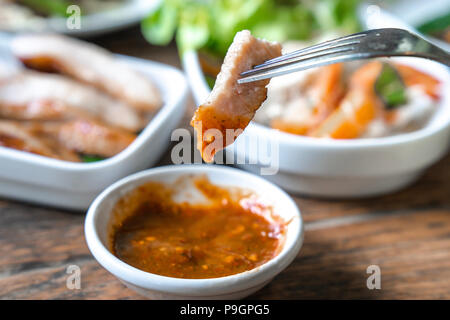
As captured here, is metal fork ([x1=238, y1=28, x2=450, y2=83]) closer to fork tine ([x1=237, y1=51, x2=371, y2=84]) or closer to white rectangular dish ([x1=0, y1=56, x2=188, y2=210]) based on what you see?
fork tine ([x1=237, y1=51, x2=371, y2=84])

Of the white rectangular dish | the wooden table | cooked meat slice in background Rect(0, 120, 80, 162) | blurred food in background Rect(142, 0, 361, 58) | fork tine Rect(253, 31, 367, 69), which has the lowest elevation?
the wooden table

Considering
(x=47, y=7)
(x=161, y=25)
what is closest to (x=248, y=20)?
(x=161, y=25)

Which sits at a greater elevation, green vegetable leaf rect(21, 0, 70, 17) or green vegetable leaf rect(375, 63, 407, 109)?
green vegetable leaf rect(21, 0, 70, 17)

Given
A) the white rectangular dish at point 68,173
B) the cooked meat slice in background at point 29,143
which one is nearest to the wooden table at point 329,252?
the white rectangular dish at point 68,173

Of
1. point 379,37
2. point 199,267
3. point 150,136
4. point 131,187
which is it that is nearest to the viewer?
point 379,37

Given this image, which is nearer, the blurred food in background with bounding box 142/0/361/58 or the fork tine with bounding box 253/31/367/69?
the fork tine with bounding box 253/31/367/69

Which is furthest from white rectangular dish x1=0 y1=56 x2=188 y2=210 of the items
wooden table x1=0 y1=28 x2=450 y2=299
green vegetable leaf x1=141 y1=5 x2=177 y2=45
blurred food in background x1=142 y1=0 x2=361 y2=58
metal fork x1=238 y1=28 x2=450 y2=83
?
green vegetable leaf x1=141 y1=5 x2=177 y2=45

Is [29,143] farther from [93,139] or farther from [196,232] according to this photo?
[196,232]
